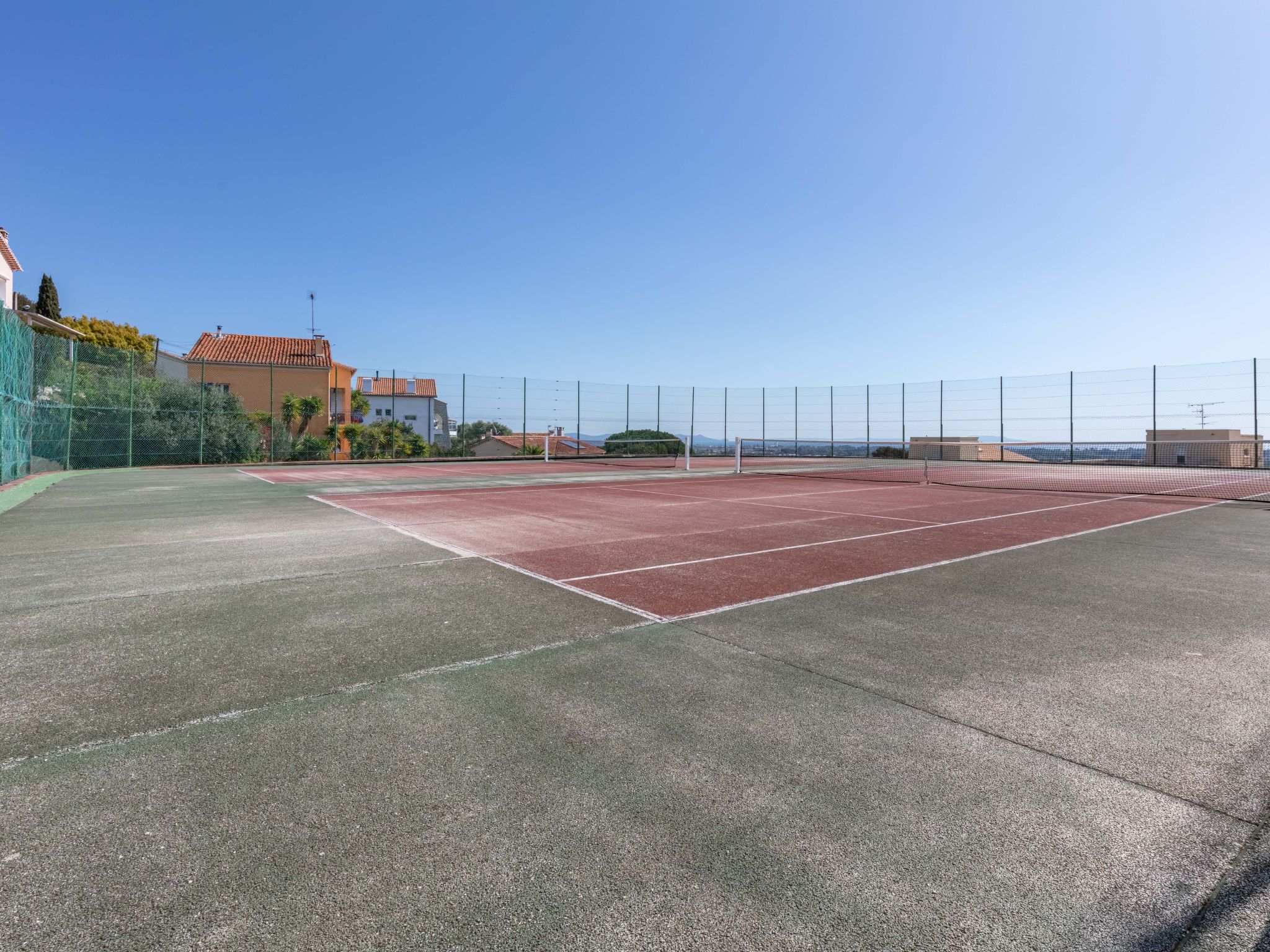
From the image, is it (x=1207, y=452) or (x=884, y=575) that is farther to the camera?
(x=1207, y=452)

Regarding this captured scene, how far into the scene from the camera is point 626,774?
235cm

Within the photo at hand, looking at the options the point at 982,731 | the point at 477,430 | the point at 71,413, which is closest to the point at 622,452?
the point at 477,430

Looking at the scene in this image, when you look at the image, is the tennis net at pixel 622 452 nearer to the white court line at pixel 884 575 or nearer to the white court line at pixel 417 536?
the white court line at pixel 417 536

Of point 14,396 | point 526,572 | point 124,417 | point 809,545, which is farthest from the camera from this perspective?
point 124,417

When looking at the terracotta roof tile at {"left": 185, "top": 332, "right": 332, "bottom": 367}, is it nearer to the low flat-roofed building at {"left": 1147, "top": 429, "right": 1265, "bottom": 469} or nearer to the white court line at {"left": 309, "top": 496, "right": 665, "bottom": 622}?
the white court line at {"left": 309, "top": 496, "right": 665, "bottom": 622}

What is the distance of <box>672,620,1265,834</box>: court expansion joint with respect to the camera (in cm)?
215

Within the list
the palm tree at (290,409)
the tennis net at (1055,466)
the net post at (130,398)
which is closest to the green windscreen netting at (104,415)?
the net post at (130,398)

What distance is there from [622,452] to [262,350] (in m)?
26.2

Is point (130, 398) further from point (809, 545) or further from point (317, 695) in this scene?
point (317, 695)

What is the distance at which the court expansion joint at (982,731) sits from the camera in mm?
2150

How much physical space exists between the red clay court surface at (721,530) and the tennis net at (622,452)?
17.2 metres

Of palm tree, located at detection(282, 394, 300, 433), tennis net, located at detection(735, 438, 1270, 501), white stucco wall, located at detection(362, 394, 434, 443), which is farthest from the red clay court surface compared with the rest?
white stucco wall, located at detection(362, 394, 434, 443)

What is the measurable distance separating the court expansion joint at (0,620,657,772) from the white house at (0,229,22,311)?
33.7 meters

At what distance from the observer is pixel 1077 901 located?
174 cm
